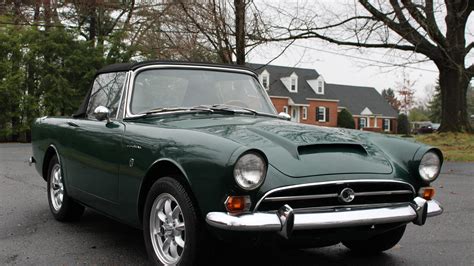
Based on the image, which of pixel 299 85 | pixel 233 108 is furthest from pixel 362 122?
pixel 233 108

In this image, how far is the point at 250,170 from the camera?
3186 mm

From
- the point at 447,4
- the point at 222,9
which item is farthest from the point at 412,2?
the point at 222,9

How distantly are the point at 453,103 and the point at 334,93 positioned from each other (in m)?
36.0

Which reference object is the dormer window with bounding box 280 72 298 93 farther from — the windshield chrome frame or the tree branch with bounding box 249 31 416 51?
the windshield chrome frame

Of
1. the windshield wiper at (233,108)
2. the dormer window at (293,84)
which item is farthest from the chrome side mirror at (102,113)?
the dormer window at (293,84)

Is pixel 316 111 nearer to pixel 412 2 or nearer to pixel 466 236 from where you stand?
pixel 412 2

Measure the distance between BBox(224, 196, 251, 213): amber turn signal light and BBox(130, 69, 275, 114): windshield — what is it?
171 cm

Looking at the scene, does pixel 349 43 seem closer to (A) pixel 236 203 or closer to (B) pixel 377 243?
(B) pixel 377 243

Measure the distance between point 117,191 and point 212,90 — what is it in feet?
4.38

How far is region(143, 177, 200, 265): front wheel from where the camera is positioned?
332cm

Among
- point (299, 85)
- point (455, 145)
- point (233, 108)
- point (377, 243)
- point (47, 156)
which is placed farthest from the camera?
point (299, 85)

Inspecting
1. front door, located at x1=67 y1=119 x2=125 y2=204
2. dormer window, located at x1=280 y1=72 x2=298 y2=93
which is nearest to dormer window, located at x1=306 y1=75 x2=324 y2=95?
dormer window, located at x1=280 y1=72 x2=298 y2=93

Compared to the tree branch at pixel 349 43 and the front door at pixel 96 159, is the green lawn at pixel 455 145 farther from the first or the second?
the front door at pixel 96 159

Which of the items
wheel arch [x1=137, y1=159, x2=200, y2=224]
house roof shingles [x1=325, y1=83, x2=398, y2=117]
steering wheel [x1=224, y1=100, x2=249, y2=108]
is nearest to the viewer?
wheel arch [x1=137, y1=159, x2=200, y2=224]
